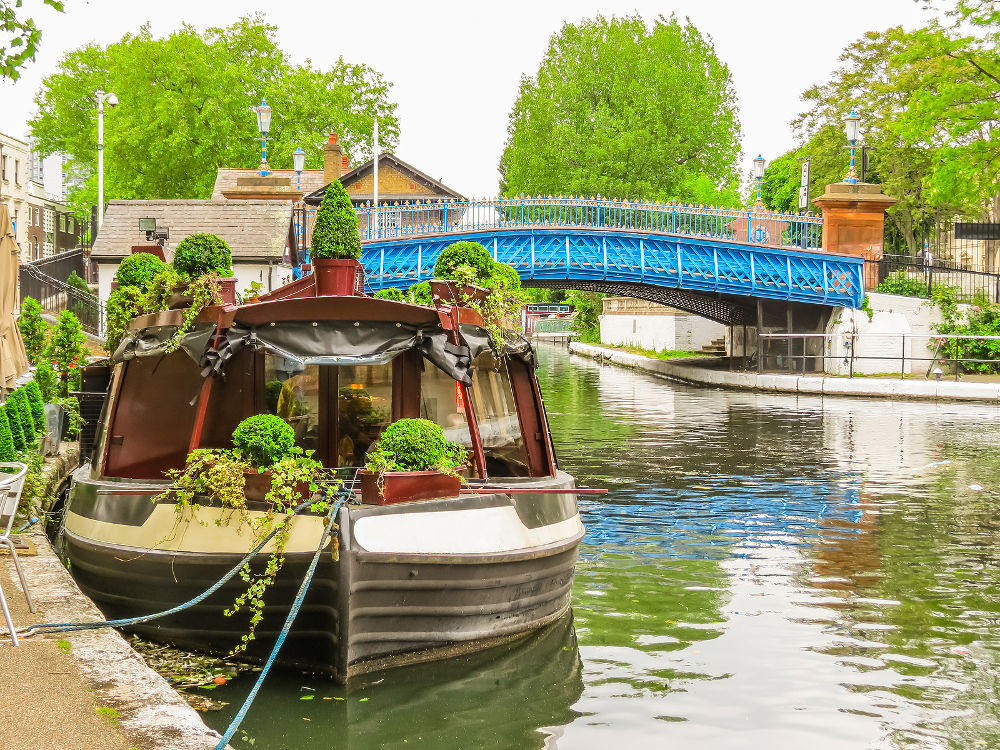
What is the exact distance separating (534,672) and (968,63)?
1325 inches

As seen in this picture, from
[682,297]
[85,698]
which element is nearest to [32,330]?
[85,698]

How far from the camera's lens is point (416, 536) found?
845cm

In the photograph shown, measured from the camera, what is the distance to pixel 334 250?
30.6 ft

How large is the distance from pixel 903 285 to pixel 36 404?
99.4 feet

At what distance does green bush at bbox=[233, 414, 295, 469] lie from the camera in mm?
8523

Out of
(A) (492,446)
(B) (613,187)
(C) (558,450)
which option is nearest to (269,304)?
(A) (492,446)

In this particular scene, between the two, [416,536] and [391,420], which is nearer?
[416,536]

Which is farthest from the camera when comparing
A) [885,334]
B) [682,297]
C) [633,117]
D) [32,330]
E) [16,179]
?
[16,179]

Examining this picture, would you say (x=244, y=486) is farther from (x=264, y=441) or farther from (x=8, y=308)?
(x=8, y=308)

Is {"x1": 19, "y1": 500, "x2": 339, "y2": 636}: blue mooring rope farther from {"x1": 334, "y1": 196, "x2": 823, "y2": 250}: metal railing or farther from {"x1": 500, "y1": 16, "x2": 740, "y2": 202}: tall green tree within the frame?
{"x1": 500, "y1": 16, "x2": 740, "y2": 202}: tall green tree

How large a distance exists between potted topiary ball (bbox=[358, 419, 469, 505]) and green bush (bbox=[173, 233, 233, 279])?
8.11 ft

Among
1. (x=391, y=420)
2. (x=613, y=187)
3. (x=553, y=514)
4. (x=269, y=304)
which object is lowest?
(x=553, y=514)

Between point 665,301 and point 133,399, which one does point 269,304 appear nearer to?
point 133,399

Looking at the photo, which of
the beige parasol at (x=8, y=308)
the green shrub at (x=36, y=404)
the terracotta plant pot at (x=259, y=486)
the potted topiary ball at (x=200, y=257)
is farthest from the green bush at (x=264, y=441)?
the green shrub at (x=36, y=404)
